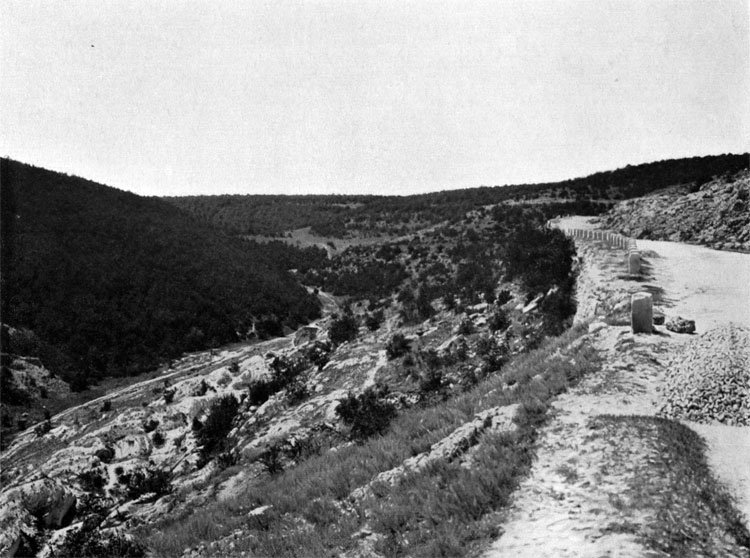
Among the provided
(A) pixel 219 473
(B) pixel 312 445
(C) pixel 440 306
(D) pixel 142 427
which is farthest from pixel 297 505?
(C) pixel 440 306

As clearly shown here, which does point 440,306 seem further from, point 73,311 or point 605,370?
point 73,311

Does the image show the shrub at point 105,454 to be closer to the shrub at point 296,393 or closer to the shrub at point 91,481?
the shrub at point 91,481

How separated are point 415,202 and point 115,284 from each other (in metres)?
42.3

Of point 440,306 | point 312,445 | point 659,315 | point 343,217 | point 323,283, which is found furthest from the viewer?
point 343,217

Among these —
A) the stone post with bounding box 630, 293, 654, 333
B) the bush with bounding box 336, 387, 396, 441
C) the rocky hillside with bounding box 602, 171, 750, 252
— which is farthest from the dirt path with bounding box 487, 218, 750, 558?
the rocky hillside with bounding box 602, 171, 750, 252

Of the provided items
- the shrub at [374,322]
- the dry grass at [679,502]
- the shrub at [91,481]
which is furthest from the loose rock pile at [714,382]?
the shrub at [374,322]

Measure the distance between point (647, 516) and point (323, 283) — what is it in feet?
109

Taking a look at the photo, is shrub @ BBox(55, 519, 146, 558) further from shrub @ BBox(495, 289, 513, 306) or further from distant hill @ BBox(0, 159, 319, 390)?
distant hill @ BBox(0, 159, 319, 390)

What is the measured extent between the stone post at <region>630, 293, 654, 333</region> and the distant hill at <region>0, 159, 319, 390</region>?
20079mm

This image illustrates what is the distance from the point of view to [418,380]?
12.7 metres

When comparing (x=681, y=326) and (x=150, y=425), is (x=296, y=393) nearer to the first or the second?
(x=150, y=425)

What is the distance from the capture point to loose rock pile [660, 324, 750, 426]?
19.1ft

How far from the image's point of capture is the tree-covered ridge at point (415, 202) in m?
41.8

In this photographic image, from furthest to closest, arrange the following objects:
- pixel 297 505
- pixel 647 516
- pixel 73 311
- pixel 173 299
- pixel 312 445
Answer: pixel 173 299
pixel 73 311
pixel 312 445
pixel 297 505
pixel 647 516
